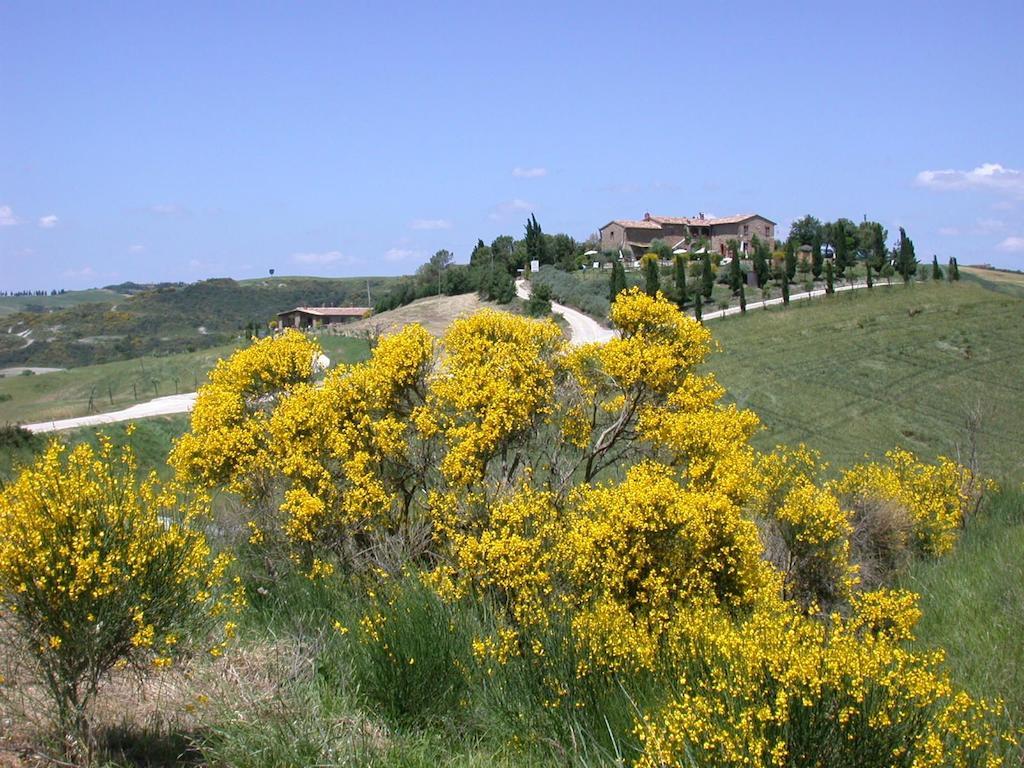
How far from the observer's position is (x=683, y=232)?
358 feet

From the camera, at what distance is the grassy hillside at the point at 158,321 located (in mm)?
100438

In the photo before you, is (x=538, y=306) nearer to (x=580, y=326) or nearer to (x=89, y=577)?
(x=580, y=326)

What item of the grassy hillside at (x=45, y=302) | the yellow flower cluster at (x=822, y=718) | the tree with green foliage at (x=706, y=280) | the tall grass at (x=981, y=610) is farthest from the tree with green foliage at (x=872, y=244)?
the grassy hillside at (x=45, y=302)

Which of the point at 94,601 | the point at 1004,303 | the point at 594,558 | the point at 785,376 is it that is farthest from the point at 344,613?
the point at 1004,303

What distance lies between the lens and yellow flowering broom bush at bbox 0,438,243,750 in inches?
262

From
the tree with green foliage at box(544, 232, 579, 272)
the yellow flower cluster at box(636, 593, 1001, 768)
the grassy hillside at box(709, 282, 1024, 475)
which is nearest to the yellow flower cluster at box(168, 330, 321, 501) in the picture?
the yellow flower cluster at box(636, 593, 1001, 768)

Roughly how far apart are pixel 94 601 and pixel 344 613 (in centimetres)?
452

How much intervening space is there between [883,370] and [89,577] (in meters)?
51.7

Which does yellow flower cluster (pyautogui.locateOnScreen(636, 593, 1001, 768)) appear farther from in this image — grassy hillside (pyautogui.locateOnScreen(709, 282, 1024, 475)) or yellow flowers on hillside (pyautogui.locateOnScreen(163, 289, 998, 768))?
grassy hillside (pyautogui.locateOnScreen(709, 282, 1024, 475))

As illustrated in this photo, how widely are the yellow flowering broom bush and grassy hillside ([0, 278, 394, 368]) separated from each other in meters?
72.2

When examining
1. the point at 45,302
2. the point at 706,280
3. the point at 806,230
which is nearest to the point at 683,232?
the point at 806,230

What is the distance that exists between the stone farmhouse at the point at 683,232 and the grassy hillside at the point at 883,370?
36.4m

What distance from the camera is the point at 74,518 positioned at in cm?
688

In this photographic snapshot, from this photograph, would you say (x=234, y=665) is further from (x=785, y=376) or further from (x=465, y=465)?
(x=785, y=376)
